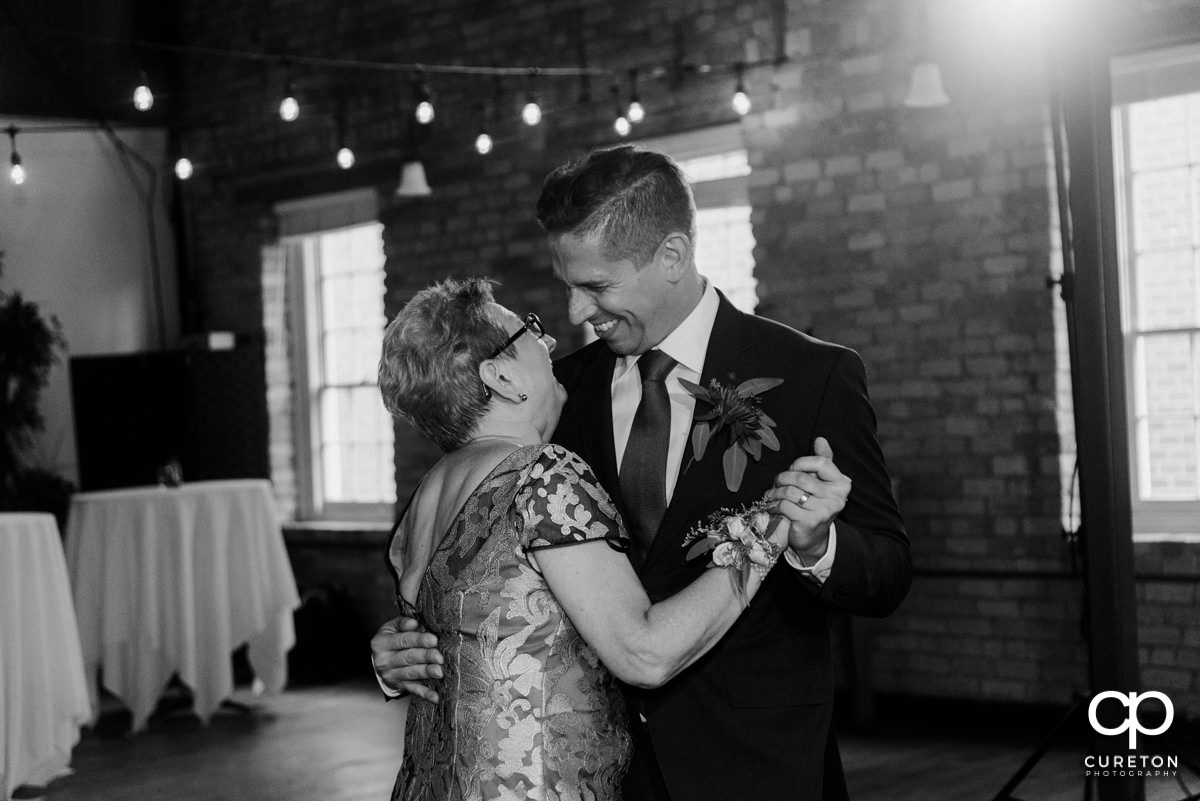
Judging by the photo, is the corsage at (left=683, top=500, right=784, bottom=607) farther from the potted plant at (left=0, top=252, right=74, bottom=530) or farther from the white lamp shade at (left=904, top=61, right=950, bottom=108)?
the potted plant at (left=0, top=252, right=74, bottom=530)

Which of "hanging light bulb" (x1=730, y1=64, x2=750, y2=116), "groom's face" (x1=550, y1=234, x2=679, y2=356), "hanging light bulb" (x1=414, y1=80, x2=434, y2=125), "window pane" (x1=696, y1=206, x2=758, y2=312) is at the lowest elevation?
"groom's face" (x1=550, y1=234, x2=679, y2=356)

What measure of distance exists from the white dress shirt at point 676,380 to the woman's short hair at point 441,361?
0.30 metres

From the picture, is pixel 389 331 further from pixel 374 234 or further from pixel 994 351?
pixel 374 234

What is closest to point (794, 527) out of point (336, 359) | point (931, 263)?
point (931, 263)

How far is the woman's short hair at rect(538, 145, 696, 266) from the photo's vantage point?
2223mm

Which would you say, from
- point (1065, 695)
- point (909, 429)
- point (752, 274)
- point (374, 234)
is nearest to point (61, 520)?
point (374, 234)

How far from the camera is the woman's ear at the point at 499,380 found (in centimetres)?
209

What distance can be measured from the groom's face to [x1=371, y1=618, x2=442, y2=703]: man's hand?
55 centimetres

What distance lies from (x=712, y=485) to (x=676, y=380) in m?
0.24

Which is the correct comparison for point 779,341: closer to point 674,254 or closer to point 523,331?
point 674,254

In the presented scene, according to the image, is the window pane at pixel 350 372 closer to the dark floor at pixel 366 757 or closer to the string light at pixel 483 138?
the string light at pixel 483 138

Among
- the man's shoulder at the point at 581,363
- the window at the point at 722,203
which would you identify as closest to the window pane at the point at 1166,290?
the window at the point at 722,203

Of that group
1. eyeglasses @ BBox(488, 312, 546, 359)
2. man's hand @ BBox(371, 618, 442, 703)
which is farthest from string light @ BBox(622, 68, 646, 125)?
man's hand @ BBox(371, 618, 442, 703)

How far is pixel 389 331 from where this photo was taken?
2.12m
